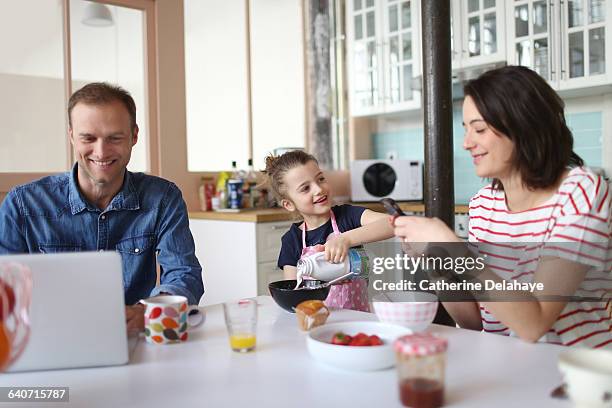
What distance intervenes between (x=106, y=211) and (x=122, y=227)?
0.07m

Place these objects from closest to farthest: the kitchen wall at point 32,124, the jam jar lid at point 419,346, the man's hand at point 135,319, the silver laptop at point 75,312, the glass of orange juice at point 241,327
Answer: the jam jar lid at point 419,346
the silver laptop at point 75,312
the glass of orange juice at point 241,327
the man's hand at point 135,319
the kitchen wall at point 32,124

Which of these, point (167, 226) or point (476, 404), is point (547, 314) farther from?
point (167, 226)

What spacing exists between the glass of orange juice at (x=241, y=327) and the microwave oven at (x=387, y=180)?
115 inches

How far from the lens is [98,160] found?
1623mm

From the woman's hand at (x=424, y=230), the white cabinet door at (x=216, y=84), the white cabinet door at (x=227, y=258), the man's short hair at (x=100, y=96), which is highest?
the white cabinet door at (x=216, y=84)

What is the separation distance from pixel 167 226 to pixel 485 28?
2.57 metres

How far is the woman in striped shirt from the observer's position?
1215mm

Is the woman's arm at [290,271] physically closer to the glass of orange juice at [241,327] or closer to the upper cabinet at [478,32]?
the glass of orange juice at [241,327]

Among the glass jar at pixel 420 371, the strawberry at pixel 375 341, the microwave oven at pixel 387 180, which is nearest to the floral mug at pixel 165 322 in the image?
the strawberry at pixel 375 341

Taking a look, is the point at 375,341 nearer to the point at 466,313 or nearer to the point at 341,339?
the point at 341,339

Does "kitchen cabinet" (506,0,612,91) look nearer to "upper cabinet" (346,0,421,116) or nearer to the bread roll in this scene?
"upper cabinet" (346,0,421,116)

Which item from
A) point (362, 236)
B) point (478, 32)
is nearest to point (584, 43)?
point (478, 32)

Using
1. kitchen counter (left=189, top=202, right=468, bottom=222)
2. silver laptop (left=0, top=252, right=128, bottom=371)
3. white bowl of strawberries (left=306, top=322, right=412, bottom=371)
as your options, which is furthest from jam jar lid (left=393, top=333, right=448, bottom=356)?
kitchen counter (left=189, top=202, right=468, bottom=222)

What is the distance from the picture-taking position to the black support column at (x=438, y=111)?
2043 millimetres
